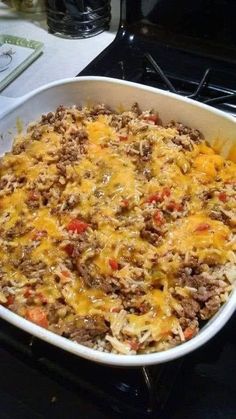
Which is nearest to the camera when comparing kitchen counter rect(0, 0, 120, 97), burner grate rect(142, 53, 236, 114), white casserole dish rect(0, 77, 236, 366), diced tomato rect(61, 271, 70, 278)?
diced tomato rect(61, 271, 70, 278)

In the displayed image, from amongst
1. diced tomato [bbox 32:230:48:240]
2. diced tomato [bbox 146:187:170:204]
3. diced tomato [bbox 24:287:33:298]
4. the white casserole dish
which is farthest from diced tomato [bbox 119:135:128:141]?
diced tomato [bbox 24:287:33:298]

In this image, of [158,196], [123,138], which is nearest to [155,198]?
[158,196]

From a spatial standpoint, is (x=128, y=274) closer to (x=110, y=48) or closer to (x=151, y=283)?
(x=151, y=283)

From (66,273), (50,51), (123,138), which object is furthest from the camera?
(50,51)

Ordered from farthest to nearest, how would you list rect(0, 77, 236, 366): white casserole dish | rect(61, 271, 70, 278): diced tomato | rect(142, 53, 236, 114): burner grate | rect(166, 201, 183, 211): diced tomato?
rect(142, 53, 236, 114): burner grate → rect(0, 77, 236, 366): white casserole dish → rect(166, 201, 183, 211): diced tomato → rect(61, 271, 70, 278): diced tomato

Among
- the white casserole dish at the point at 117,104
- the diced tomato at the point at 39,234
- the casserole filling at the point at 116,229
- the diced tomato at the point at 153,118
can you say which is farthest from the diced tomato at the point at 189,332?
the diced tomato at the point at 153,118

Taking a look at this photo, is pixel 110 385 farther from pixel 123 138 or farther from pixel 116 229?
pixel 123 138

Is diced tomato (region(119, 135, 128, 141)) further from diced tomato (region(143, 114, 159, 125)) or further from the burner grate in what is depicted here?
the burner grate

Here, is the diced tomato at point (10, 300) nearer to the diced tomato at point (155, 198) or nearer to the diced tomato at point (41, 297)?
the diced tomato at point (41, 297)
